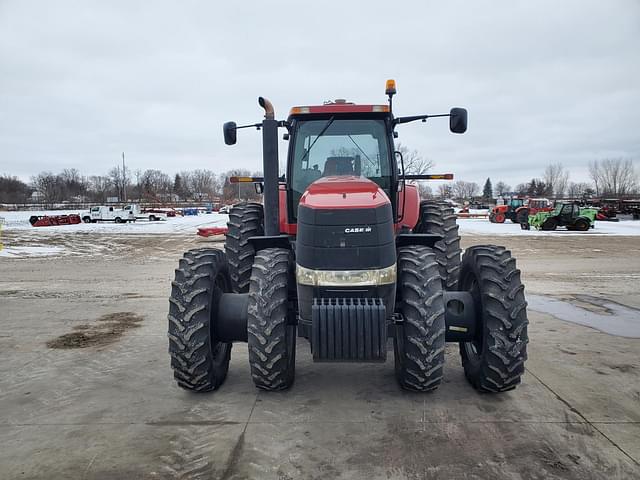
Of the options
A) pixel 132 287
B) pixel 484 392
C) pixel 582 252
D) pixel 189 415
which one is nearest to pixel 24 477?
pixel 189 415

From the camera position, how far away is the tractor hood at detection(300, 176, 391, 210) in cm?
378

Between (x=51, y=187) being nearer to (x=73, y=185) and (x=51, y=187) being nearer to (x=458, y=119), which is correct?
(x=73, y=185)

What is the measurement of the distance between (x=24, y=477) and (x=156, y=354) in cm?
239

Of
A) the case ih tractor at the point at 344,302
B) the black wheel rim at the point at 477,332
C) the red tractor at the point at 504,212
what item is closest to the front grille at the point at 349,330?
the case ih tractor at the point at 344,302

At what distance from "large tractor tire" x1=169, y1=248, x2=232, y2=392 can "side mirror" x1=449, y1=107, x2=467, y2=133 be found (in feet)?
9.28

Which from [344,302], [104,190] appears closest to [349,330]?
[344,302]

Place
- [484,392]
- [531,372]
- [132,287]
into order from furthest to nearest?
[132,287]
[531,372]
[484,392]

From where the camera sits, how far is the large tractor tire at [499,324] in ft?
12.6

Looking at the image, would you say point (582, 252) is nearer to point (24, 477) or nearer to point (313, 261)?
point (313, 261)

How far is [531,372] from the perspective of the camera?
→ 4.64 meters

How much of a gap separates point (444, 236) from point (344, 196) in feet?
8.01

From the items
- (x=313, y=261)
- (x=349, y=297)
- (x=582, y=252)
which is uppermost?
(x=313, y=261)

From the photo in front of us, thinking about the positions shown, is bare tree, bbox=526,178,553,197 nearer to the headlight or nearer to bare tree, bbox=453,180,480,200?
bare tree, bbox=453,180,480,200

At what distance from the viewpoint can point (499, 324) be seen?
384 centimetres
